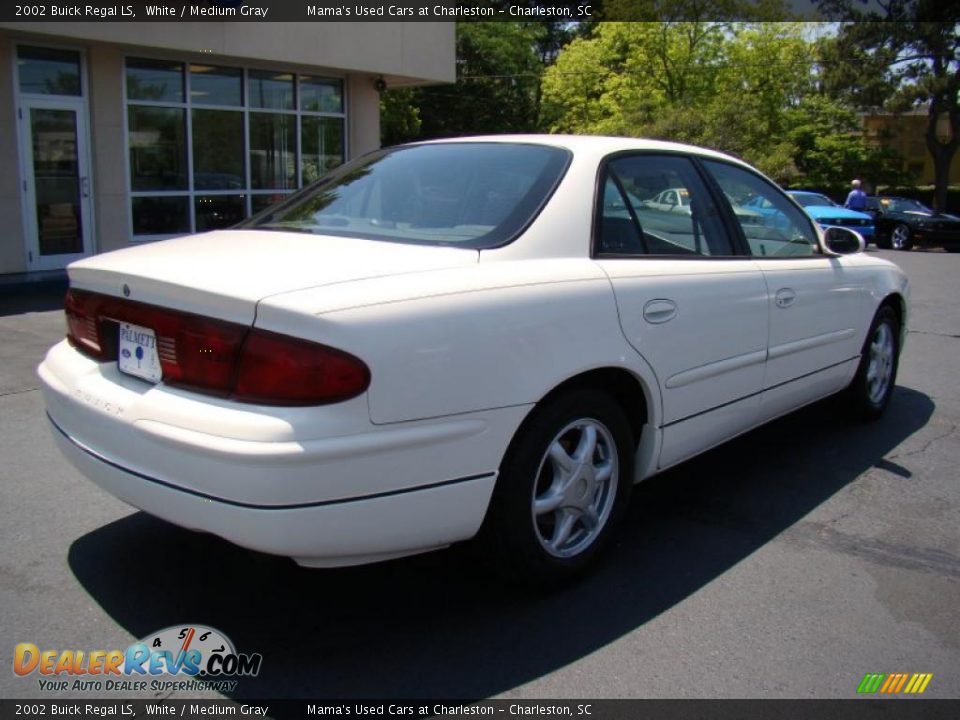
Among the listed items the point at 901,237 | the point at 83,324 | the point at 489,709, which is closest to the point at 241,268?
the point at 83,324

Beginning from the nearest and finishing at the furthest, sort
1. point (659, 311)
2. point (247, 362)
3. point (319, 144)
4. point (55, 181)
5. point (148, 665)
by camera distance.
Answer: point (247, 362) < point (148, 665) < point (659, 311) < point (55, 181) < point (319, 144)

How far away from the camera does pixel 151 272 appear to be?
113 inches

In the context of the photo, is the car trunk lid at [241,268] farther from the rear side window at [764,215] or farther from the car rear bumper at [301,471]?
the rear side window at [764,215]

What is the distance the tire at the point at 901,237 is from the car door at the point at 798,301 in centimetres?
1919

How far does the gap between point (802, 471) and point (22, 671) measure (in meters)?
3.72

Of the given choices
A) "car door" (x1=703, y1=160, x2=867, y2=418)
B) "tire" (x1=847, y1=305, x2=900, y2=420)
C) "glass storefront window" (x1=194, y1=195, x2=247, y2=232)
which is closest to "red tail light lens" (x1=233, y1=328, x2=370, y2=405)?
A: "car door" (x1=703, y1=160, x2=867, y2=418)

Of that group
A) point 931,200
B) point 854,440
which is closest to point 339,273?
point 854,440

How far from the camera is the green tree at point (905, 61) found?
30.6 metres

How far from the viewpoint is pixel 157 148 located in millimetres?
13016

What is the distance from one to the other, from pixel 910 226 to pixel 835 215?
2.53 metres

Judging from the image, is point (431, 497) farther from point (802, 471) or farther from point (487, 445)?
point (802, 471)

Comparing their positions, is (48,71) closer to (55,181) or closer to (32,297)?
(55,181)

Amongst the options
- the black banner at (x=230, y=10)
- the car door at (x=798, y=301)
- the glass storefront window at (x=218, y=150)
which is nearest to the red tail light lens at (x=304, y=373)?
the car door at (x=798, y=301)

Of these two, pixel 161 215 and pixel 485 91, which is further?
pixel 485 91
